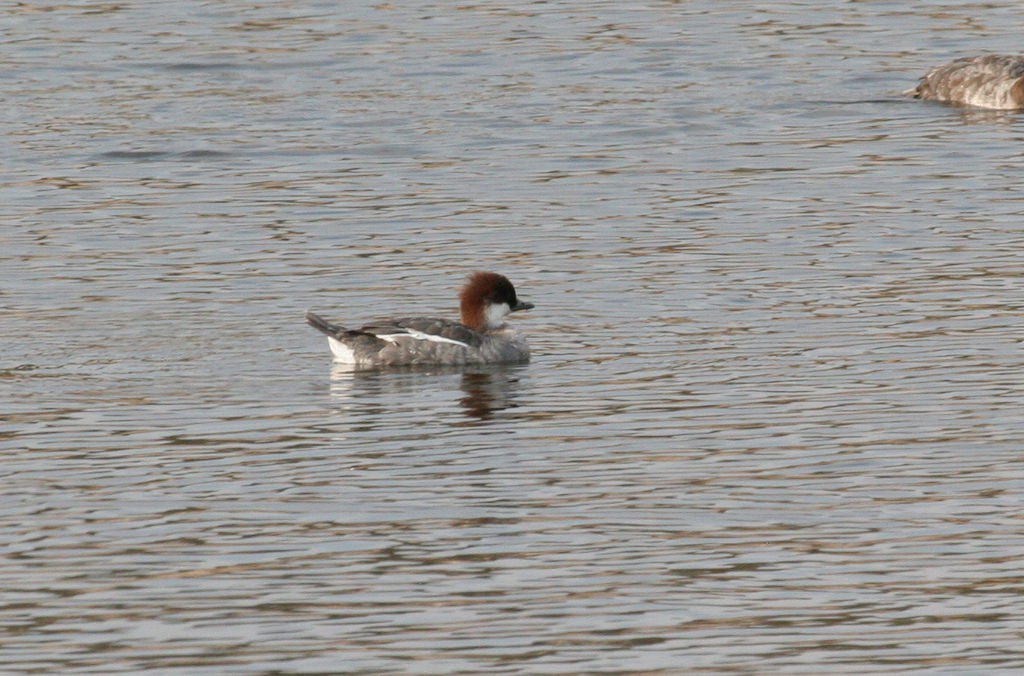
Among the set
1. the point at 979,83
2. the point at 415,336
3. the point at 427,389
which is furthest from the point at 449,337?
the point at 979,83

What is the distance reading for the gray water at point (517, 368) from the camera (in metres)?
10.9

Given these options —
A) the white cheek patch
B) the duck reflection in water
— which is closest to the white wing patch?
the duck reflection in water

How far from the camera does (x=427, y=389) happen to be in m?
16.6

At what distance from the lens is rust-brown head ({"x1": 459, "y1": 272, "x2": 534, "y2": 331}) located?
17.7 meters

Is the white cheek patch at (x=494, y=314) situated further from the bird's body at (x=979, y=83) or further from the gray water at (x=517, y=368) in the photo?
the bird's body at (x=979, y=83)

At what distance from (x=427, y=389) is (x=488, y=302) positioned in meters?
1.33

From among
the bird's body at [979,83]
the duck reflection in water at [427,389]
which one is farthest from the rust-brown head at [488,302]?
the bird's body at [979,83]

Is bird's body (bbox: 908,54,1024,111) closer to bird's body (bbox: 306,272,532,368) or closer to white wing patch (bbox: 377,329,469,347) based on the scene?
bird's body (bbox: 306,272,532,368)

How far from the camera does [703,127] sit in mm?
26719

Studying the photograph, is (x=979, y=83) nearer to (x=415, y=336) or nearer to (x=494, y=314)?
(x=494, y=314)

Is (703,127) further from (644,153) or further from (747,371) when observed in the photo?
(747,371)

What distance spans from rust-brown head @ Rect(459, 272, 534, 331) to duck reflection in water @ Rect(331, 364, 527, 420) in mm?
446

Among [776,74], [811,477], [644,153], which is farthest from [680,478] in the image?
[776,74]

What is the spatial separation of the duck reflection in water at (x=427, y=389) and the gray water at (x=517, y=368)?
7cm
